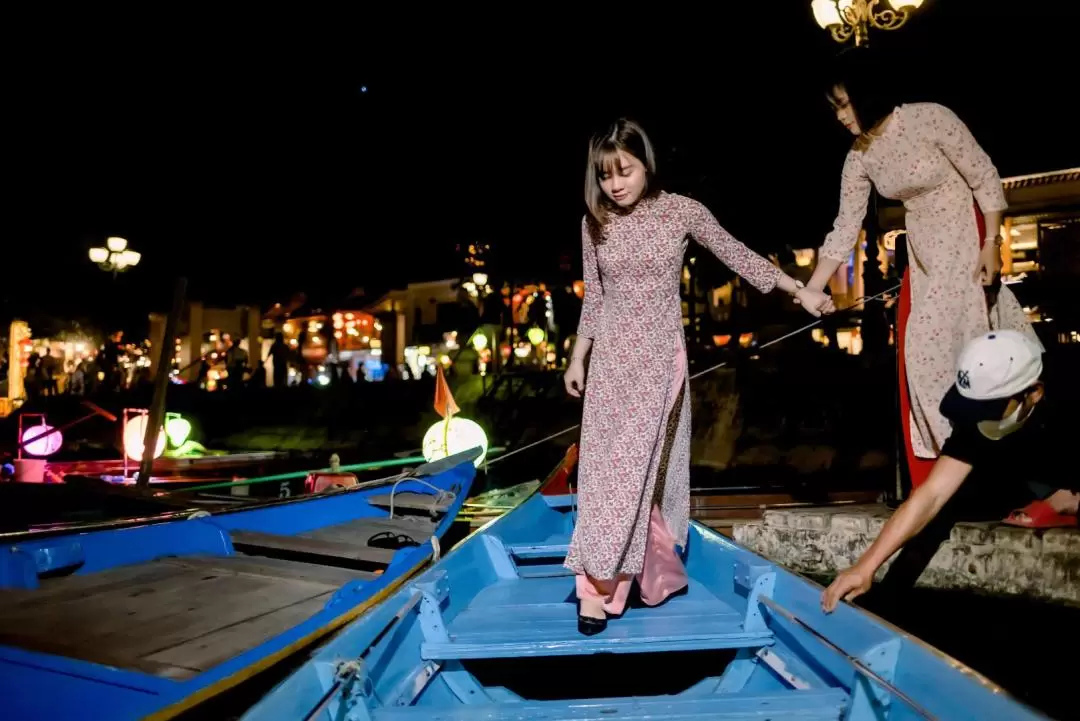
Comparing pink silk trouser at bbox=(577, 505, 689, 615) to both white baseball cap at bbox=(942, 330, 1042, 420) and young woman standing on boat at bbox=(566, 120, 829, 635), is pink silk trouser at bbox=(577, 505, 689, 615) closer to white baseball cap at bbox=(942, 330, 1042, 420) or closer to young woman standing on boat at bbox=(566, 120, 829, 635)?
young woman standing on boat at bbox=(566, 120, 829, 635)

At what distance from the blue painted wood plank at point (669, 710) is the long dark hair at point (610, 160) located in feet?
5.80

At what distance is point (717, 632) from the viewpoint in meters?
2.32

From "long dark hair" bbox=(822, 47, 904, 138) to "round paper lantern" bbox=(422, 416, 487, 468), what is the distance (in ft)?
19.9

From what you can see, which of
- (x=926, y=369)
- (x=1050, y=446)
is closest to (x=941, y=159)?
(x=926, y=369)

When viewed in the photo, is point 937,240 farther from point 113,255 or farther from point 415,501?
point 113,255

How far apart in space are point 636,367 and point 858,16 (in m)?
7.28

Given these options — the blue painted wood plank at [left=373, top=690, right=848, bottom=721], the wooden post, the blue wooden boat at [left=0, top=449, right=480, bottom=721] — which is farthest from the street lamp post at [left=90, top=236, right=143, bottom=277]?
the blue painted wood plank at [left=373, top=690, right=848, bottom=721]

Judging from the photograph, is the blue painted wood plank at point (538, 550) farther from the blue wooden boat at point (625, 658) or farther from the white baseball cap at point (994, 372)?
the white baseball cap at point (994, 372)

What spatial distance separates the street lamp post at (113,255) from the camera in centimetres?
1778

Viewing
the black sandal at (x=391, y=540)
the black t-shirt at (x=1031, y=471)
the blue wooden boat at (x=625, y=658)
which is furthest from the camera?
the black sandal at (x=391, y=540)

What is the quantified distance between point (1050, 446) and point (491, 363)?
2492 cm

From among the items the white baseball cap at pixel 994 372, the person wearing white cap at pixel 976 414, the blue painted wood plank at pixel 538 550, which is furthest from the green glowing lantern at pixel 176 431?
the white baseball cap at pixel 994 372

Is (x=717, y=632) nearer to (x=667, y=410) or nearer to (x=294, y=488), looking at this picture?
(x=667, y=410)

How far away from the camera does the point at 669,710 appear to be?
1.79 m
